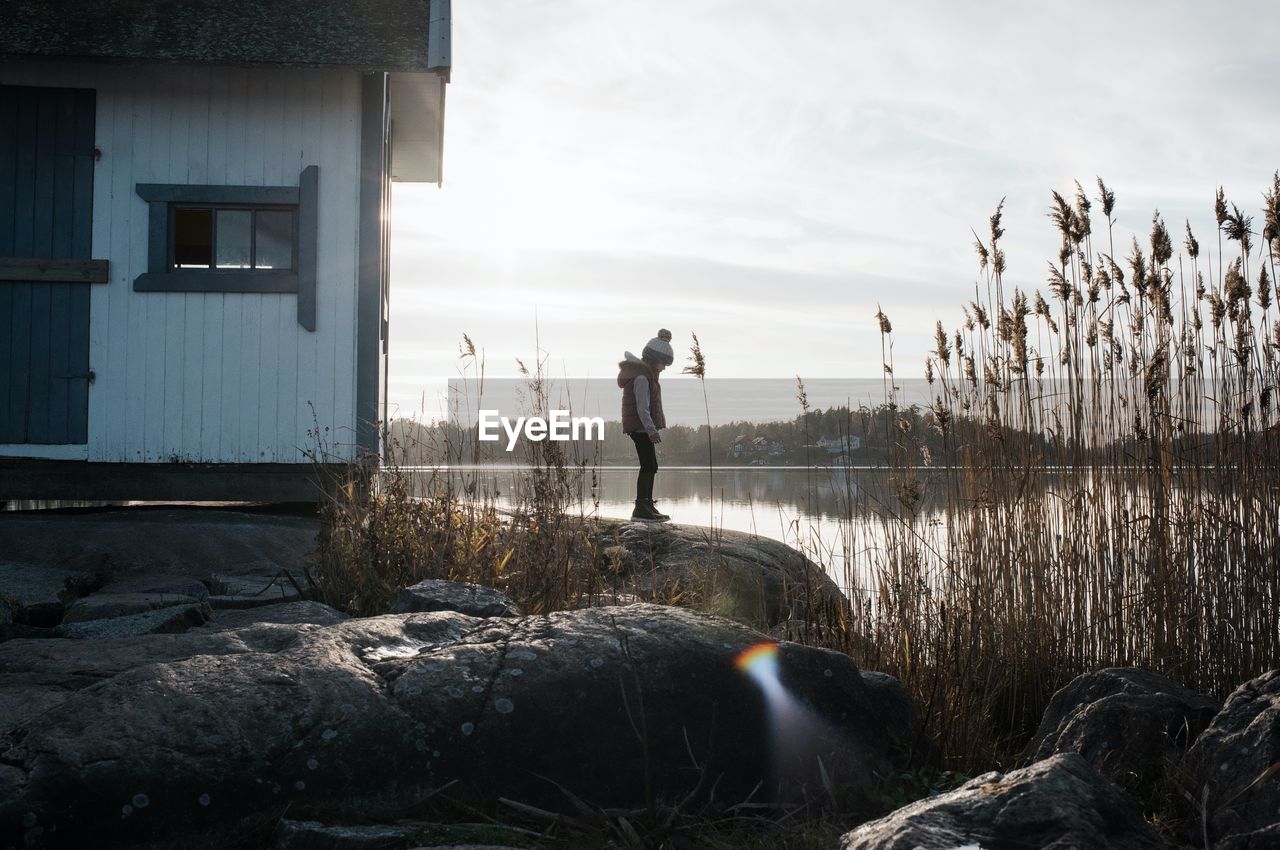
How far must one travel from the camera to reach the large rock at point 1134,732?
298cm

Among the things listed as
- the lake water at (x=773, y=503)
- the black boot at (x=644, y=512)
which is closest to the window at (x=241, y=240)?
the lake water at (x=773, y=503)

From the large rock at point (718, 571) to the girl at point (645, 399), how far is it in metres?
1.52

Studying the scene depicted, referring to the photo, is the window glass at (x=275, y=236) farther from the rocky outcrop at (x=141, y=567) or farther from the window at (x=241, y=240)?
the rocky outcrop at (x=141, y=567)

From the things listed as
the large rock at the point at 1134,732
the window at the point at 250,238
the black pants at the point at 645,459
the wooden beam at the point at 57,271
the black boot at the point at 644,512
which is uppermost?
the window at the point at 250,238

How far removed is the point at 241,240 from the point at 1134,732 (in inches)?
296

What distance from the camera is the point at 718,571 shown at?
18.9ft

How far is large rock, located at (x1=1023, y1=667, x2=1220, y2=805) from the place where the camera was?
9.77 feet

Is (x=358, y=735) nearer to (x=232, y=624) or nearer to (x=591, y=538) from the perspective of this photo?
(x=232, y=624)

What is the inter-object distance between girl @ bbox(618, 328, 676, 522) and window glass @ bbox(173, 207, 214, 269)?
Answer: 3487 millimetres

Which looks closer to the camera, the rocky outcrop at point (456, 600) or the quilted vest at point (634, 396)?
the rocky outcrop at point (456, 600)

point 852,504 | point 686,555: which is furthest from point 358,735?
point 686,555

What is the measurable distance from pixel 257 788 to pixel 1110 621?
3371 millimetres

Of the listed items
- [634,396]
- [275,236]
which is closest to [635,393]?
[634,396]

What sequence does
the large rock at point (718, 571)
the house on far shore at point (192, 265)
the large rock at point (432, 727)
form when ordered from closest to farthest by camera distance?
1. the large rock at point (432, 727)
2. the large rock at point (718, 571)
3. the house on far shore at point (192, 265)
